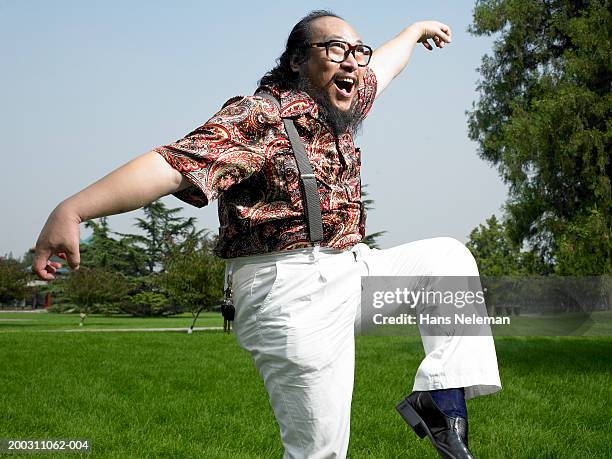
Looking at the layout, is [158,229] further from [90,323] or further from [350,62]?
[350,62]

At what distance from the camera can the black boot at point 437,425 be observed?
2.40m

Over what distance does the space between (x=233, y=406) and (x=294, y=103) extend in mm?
5885

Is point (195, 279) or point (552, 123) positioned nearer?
point (552, 123)

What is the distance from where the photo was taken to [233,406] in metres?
7.91

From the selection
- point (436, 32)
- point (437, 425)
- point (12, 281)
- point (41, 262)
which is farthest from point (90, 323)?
point (41, 262)

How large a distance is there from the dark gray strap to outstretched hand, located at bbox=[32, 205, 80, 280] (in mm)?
846

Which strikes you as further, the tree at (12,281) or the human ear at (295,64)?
the tree at (12,281)

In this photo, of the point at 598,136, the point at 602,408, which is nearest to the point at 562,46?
the point at 598,136

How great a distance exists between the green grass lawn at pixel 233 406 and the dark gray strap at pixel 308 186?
3450 millimetres

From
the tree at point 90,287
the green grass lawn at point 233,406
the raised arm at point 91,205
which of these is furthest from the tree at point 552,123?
the tree at point 90,287

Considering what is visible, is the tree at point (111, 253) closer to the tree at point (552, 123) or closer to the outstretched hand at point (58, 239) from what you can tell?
the tree at point (552, 123)

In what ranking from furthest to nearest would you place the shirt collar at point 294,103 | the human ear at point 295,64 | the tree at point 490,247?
the tree at point 490,247, the human ear at point 295,64, the shirt collar at point 294,103

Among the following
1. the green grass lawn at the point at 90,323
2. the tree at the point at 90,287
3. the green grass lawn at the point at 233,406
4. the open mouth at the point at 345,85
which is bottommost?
the green grass lawn at the point at 90,323

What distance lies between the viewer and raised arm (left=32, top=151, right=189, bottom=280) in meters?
1.96
